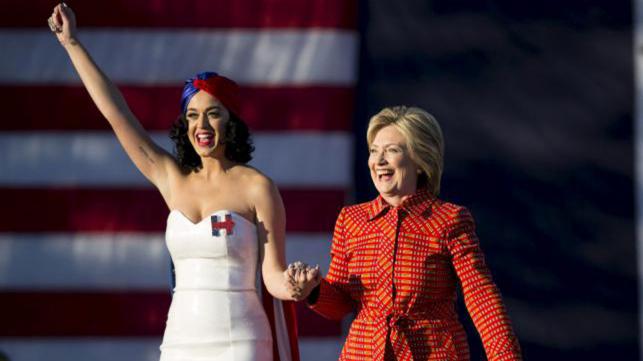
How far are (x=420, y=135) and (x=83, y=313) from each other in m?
1.93

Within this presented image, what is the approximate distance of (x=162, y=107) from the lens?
161 inches

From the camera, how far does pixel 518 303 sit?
4008 mm

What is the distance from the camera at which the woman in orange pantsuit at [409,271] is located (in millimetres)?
2510

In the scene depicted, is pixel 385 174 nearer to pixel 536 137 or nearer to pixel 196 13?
pixel 536 137

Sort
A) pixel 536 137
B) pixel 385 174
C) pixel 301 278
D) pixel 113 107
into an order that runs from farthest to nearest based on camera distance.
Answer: pixel 536 137
pixel 113 107
pixel 385 174
pixel 301 278

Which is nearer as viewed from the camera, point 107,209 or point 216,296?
point 216,296

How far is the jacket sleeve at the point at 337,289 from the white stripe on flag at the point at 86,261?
132 cm

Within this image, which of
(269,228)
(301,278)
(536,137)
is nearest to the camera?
(301,278)

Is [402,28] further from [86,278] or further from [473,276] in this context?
[473,276]

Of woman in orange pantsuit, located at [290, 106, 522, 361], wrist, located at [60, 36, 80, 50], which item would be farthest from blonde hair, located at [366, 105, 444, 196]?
wrist, located at [60, 36, 80, 50]

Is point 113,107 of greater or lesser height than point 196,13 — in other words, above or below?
below

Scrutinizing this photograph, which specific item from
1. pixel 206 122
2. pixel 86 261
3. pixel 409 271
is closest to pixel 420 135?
pixel 409 271

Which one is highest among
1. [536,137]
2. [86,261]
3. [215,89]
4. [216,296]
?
[215,89]

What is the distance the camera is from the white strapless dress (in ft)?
8.61
